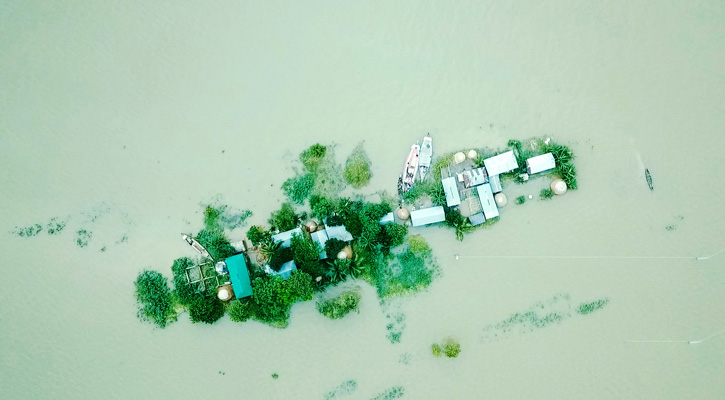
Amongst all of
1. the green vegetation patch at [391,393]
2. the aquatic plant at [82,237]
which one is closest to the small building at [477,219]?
the green vegetation patch at [391,393]

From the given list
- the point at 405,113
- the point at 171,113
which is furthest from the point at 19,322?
the point at 405,113

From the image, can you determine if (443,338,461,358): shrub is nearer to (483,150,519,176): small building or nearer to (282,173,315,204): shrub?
(483,150,519,176): small building

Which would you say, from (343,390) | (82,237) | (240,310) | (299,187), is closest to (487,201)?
(299,187)

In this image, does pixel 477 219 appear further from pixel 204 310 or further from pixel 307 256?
pixel 204 310

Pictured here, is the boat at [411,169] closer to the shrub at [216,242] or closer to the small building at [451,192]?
the small building at [451,192]

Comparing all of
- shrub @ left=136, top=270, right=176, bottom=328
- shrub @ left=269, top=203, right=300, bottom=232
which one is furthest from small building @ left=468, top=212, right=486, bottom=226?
shrub @ left=136, top=270, right=176, bottom=328
